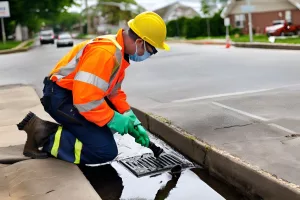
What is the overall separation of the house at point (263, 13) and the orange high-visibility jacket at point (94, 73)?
35.6 metres

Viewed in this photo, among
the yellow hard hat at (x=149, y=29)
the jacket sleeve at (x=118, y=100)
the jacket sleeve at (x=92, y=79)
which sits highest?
the yellow hard hat at (x=149, y=29)

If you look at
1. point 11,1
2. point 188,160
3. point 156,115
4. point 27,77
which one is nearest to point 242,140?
point 188,160

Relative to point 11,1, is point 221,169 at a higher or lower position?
lower

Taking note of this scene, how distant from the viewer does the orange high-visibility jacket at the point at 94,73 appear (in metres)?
3.70

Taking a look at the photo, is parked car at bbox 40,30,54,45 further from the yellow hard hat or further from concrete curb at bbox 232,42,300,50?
the yellow hard hat

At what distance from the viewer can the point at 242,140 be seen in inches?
182

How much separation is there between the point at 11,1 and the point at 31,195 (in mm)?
42031

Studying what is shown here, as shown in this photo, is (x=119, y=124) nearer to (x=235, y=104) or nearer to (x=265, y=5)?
(x=235, y=104)

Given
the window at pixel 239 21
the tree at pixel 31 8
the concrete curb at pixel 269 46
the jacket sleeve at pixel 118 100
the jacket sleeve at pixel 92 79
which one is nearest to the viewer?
the jacket sleeve at pixel 92 79

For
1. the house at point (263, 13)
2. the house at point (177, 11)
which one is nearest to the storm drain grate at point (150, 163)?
the house at point (263, 13)

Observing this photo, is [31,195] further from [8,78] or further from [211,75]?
[8,78]

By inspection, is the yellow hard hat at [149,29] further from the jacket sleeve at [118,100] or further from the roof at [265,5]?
the roof at [265,5]

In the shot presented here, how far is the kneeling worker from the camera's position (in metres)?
3.73

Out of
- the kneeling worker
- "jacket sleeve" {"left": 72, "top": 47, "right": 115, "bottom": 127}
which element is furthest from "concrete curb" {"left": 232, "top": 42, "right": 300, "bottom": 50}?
"jacket sleeve" {"left": 72, "top": 47, "right": 115, "bottom": 127}
